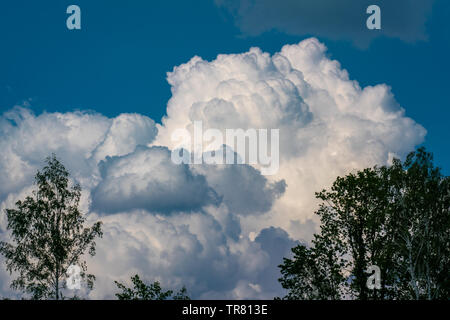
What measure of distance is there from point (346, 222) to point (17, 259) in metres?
29.2

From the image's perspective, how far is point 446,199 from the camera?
160 feet
